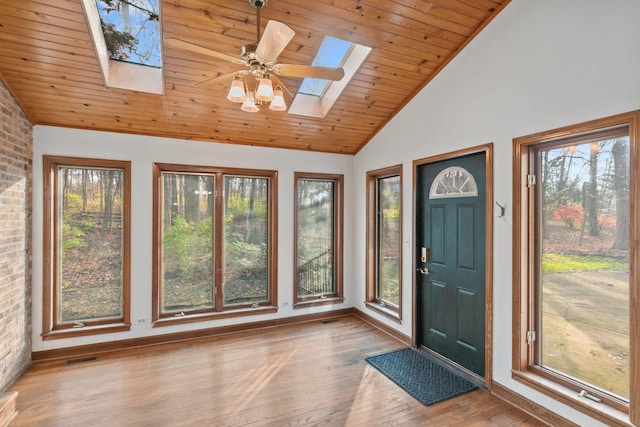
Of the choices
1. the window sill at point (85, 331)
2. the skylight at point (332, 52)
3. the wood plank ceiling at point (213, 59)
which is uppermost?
the skylight at point (332, 52)

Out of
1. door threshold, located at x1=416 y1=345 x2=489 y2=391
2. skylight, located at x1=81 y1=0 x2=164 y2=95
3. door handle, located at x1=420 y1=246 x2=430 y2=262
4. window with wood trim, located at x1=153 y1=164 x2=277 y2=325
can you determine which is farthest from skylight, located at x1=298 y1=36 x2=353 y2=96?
door threshold, located at x1=416 y1=345 x2=489 y2=391

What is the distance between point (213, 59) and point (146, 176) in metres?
1.70

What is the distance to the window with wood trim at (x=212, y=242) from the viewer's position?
4.02 metres

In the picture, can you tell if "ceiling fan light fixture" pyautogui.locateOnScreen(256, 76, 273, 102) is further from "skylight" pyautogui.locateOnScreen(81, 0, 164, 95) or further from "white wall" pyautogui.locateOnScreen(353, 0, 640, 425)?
"white wall" pyautogui.locateOnScreen(353, 0, 640, 425)

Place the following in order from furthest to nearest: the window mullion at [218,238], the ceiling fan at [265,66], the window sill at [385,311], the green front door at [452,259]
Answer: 1. the window mullion at [218,238]
2. the window sill at [385,311]
3. the green front door at [452,259]
4. the ceiling fan at [265,66]

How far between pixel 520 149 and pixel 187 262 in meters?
3.79

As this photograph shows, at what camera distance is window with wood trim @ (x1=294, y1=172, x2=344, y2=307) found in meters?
4.73

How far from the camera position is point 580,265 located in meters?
2.42

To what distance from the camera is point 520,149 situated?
2650 mm

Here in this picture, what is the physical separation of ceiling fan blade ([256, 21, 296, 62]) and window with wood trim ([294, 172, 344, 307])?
265 centimetres

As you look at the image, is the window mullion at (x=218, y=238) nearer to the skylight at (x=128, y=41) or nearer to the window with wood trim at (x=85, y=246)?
the window with wood trim at (x=85, y=246)

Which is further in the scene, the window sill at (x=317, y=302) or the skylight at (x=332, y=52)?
the window sill at (x=317, y=302)

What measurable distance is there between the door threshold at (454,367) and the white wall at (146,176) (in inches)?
63.6

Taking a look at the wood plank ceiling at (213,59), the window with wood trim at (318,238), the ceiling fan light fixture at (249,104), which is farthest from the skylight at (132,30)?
the window with wood trim at (318,238)
